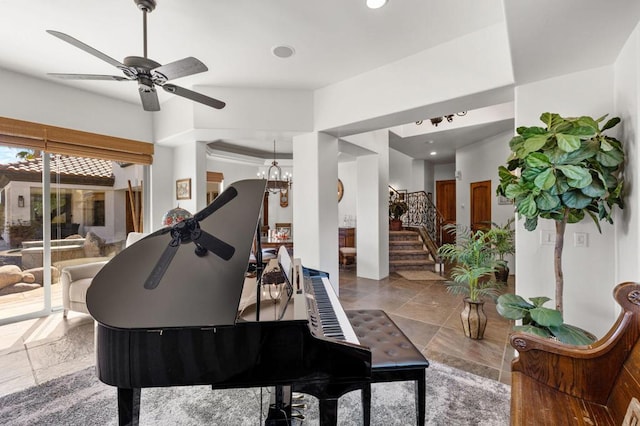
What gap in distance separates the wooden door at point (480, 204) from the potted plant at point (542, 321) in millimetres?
5053

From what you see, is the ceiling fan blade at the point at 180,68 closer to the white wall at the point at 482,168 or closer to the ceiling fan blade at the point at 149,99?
the ceiling fan blade at the point at 149,99

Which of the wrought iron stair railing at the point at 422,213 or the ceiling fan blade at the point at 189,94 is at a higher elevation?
the ceiling fan blade at the point at 189,94

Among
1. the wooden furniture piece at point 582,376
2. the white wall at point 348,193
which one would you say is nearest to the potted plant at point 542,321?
the wooden furniture piece at point 582,376

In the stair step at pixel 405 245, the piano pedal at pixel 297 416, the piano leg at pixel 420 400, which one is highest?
the stair step at pixel 405 245

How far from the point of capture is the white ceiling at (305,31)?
169 cm

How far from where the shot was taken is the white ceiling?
1692mm

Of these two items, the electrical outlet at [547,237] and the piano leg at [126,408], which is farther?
the electrical outlet at [547,237]

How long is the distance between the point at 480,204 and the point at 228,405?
6847mm

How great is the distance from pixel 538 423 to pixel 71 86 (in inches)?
218

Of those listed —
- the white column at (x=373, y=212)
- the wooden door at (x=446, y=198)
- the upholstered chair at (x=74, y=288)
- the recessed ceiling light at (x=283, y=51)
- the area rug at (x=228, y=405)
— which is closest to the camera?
the area rug at (x=228, y=405)

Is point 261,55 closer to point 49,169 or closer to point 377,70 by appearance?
point 377,70

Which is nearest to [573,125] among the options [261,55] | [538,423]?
[538,423]

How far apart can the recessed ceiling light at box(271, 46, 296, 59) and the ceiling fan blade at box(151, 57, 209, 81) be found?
105cm

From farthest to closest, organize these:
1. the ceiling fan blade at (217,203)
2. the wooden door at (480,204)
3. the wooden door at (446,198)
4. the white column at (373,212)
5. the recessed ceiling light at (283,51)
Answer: the wooden door at (446,198) < the wooden door at (480,204) < the white column at (373,212) < the recessed ceiling light at (283,51) < the ceiling fan blade at (217,203)
